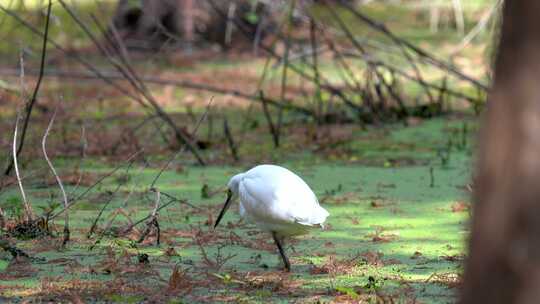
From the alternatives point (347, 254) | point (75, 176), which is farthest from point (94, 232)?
point (75, 176)

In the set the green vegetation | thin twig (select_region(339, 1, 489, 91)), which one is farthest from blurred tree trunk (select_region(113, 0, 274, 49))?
the green vegetation

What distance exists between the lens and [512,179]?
218 cm

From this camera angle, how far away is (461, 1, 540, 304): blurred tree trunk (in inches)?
84.8

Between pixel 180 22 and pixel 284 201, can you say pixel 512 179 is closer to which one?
pixel 284 201

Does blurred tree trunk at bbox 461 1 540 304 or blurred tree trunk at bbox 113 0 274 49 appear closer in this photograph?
blurred tree trunk at bbox 461 1 540 304

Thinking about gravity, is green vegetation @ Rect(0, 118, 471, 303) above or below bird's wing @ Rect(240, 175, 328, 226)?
below

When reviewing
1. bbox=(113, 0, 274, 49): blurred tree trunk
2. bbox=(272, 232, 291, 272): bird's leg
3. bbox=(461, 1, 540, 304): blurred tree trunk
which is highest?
bbox=(461, 1, 540, 304): blurred tree trunk

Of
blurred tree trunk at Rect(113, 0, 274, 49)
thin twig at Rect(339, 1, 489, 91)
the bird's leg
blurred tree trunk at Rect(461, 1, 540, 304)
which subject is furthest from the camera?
blurred tree trunk at Rect(113, 0, 274, 49)

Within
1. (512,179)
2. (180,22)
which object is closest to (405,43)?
(180,22)

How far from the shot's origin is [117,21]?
12.4 metres

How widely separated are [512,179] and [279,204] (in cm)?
201

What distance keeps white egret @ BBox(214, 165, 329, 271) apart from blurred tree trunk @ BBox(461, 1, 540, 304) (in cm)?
184

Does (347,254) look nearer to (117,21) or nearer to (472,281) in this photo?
(472,281)

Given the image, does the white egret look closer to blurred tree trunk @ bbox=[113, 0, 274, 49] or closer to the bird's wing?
the bird's wing
